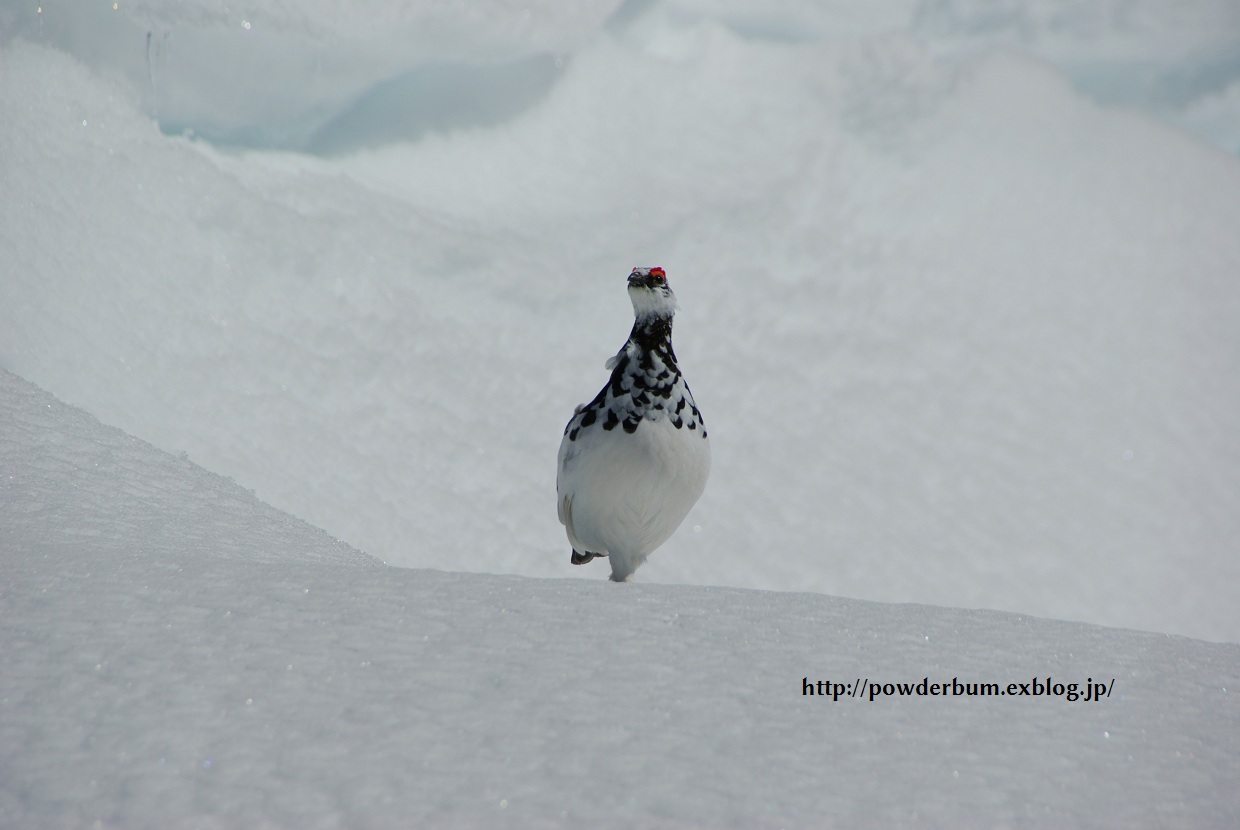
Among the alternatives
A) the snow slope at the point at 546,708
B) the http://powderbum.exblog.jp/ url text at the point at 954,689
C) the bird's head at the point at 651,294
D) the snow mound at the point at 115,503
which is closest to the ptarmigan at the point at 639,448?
the bird's head at the point at 651,294

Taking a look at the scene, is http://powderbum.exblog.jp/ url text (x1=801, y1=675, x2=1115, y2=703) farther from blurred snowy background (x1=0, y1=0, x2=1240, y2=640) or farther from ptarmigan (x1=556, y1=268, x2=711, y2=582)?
blurred snowy background (x1=0, y1=0, x2=1240, y2=640)

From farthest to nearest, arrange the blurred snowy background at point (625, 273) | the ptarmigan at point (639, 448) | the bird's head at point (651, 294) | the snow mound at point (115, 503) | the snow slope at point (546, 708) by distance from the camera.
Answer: the blurred snowy background at point (625, 273), the bird's head at point (651, 294), the ptarmigan at point (639, 448), the snow mound at point (115, 503), the snow slope at point (546, 708)

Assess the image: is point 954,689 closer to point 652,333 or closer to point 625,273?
point 652,333

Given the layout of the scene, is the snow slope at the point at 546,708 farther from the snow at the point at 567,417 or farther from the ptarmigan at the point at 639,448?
the ptarmigan at the point at 639,448

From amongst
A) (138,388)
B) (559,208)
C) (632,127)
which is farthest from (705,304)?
(138,388)

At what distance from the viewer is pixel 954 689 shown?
1.56 meters

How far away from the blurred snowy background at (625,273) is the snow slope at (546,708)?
229 centimetres

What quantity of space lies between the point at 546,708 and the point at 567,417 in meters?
3.58

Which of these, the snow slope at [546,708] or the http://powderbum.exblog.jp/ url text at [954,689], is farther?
the http://powderbum.exblog.jp/ url text at [954,689]

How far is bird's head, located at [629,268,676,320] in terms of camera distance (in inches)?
105

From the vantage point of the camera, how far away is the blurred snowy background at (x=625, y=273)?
4.43 meters

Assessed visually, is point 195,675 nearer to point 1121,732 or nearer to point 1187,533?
point 1121,732

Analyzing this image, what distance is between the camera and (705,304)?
590cm

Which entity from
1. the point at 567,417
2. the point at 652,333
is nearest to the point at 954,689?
the point at 652,333
